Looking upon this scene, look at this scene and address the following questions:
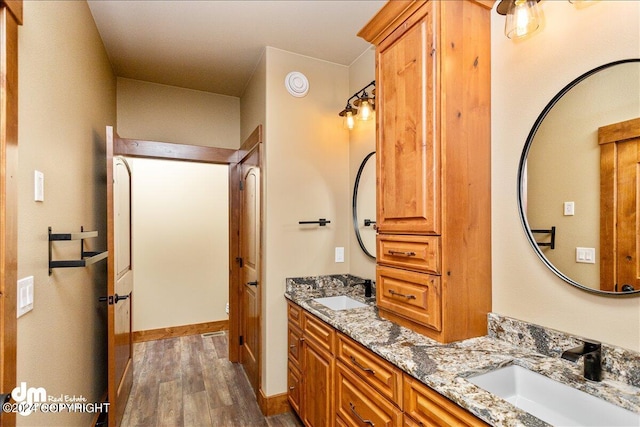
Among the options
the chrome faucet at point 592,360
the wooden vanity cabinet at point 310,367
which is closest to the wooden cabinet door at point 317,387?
the wooden vanity cabinet at point 310,367

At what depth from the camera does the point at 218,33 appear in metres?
2.33

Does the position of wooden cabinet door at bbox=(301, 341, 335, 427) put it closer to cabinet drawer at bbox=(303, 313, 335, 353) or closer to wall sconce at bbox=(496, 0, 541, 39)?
cabinet drawer at bbox=(303, 313, 335, 353)

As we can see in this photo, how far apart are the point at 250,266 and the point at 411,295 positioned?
1780mm

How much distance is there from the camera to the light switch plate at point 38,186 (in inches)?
52.7

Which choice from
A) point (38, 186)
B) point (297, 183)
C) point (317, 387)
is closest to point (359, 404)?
point (317, 387)

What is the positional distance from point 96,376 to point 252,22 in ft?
8.71

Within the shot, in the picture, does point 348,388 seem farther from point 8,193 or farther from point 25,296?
point 8,193

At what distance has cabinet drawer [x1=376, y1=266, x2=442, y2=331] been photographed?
1.47 metres

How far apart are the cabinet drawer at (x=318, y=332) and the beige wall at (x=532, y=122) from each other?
0.88 meters

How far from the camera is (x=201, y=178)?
438cm

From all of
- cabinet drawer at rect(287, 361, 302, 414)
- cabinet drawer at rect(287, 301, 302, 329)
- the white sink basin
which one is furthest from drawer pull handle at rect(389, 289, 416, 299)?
cabinet drawer at rect(287, 361, 302, 414)

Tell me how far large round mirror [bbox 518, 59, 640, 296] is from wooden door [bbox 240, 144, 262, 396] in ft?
6.22

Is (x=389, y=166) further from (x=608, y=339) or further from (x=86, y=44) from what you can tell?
(x=86, y=44)

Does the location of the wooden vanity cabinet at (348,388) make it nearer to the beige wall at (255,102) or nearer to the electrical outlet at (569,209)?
the electrical outlet at (569,209)
